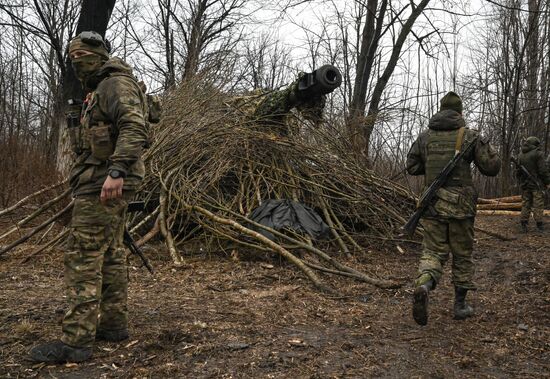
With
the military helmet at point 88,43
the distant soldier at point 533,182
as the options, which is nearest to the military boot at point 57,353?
the military helmet at point 88,43

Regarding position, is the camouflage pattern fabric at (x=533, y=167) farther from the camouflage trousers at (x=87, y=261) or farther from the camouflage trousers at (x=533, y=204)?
the camouflage trousers at (x=87, y=261)

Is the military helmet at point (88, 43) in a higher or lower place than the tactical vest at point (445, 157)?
higher

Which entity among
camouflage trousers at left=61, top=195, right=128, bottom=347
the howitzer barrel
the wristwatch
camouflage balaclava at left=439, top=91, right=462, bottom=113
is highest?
the howitzer barrel

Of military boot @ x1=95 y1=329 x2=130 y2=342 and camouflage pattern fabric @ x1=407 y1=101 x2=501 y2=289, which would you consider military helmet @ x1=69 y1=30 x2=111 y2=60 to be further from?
camouflage pattern fabric @ x1=407 y1=101 x2=501 y2=289

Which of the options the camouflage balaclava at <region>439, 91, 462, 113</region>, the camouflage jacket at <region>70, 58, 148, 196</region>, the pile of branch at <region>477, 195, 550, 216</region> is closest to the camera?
the camouflage jacket at <region>70, 58, 148, 196</region>

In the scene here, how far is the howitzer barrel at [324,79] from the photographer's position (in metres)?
5.97

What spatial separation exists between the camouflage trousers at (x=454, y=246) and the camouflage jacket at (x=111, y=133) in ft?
7.41

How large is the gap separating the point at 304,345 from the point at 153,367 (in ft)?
2.98

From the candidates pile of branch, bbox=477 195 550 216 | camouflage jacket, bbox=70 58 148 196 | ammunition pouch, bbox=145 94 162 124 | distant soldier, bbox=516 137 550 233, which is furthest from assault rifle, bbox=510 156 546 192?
camouflage jacket, bbox=70 58 148 196

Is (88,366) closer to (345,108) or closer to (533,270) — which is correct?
(533,270)

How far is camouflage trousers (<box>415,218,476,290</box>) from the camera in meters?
3.67

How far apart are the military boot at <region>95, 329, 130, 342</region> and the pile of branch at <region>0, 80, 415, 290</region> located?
280 cm

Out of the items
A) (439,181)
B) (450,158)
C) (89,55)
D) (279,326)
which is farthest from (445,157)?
(89,55)

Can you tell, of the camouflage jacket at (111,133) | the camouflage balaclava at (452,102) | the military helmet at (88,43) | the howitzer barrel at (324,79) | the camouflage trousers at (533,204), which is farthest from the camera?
the camouflage trousers at (533,204)
